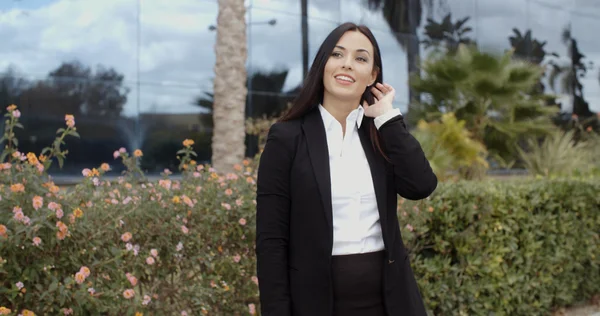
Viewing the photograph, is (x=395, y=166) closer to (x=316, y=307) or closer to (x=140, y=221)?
(x=316, y=307)

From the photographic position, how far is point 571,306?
6500mm

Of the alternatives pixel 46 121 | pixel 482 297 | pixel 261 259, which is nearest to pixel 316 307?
pixel 261 259

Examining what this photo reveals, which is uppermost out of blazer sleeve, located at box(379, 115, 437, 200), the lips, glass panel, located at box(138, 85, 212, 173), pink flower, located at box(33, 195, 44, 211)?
glass panel, located at box(138, 85, 212, 173)

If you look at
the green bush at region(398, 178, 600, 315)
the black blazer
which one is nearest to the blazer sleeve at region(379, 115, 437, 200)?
the black blazer

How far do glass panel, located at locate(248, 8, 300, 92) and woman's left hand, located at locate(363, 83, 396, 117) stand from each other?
1258cm

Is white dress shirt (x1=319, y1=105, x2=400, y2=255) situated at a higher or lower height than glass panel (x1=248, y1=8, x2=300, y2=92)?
lower

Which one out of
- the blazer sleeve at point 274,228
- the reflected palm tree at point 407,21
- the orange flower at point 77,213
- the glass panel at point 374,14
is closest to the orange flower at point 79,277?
the orange flower at point 77,213

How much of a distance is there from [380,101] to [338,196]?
364 mm

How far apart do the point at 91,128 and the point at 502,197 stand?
9008mm

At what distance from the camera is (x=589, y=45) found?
932 inches

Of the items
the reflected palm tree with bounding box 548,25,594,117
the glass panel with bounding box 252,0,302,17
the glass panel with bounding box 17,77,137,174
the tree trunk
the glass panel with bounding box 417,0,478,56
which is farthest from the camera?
the reflected palm tree with bounding box 548,25,594,117

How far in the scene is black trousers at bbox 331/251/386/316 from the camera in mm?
2125

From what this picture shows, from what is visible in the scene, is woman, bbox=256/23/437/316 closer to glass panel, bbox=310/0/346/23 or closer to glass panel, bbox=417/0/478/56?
glass panel, bbox=310/0/346/23

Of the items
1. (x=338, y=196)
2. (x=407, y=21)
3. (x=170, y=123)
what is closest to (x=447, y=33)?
(x=407, y=21)
